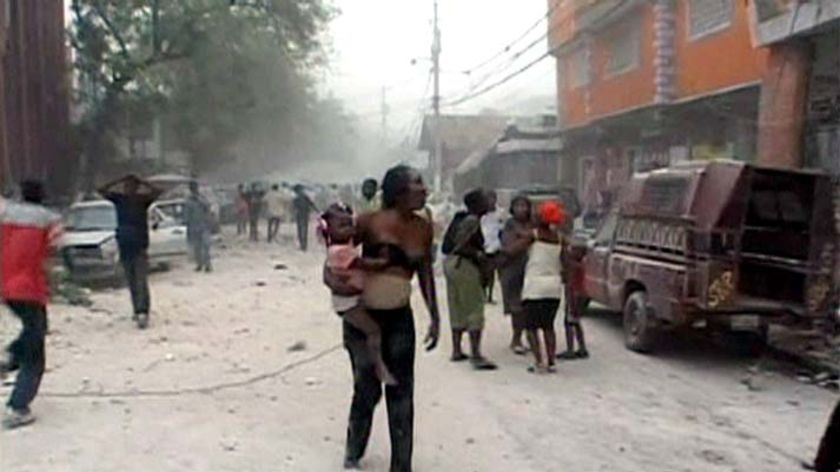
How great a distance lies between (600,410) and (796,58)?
23.8 ft

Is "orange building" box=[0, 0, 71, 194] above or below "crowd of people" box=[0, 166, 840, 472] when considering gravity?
above

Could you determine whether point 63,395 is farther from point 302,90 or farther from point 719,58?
point 302,90

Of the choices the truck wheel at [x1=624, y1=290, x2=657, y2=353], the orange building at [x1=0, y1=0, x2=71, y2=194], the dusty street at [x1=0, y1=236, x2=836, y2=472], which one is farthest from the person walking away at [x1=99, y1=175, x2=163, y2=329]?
the orange building at [x1=0, y1=0, x2=71, y2=194]

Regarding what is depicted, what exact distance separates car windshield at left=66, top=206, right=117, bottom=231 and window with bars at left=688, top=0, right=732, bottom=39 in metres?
12.4

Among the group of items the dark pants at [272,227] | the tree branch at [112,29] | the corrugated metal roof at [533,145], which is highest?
the tree branch at [112,29]

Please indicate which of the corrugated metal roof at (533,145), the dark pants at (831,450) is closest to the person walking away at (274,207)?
the corrugated metal roof at (533,145)

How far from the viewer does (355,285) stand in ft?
18.2

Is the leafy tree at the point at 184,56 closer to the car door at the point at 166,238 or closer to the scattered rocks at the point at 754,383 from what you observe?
the car door at the point at 166,238

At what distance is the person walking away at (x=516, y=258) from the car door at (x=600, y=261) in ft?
4.94

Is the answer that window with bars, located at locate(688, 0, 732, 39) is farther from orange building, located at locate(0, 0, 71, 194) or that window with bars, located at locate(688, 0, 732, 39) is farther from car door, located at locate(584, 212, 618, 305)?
orange building, located at locate(0, 0, 71, 194)

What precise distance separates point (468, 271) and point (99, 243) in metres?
10.5

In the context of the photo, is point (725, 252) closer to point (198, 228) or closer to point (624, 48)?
point (198, 228)

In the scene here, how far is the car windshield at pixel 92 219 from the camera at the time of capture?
62.9ft

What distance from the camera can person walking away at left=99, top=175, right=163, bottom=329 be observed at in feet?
39.0
